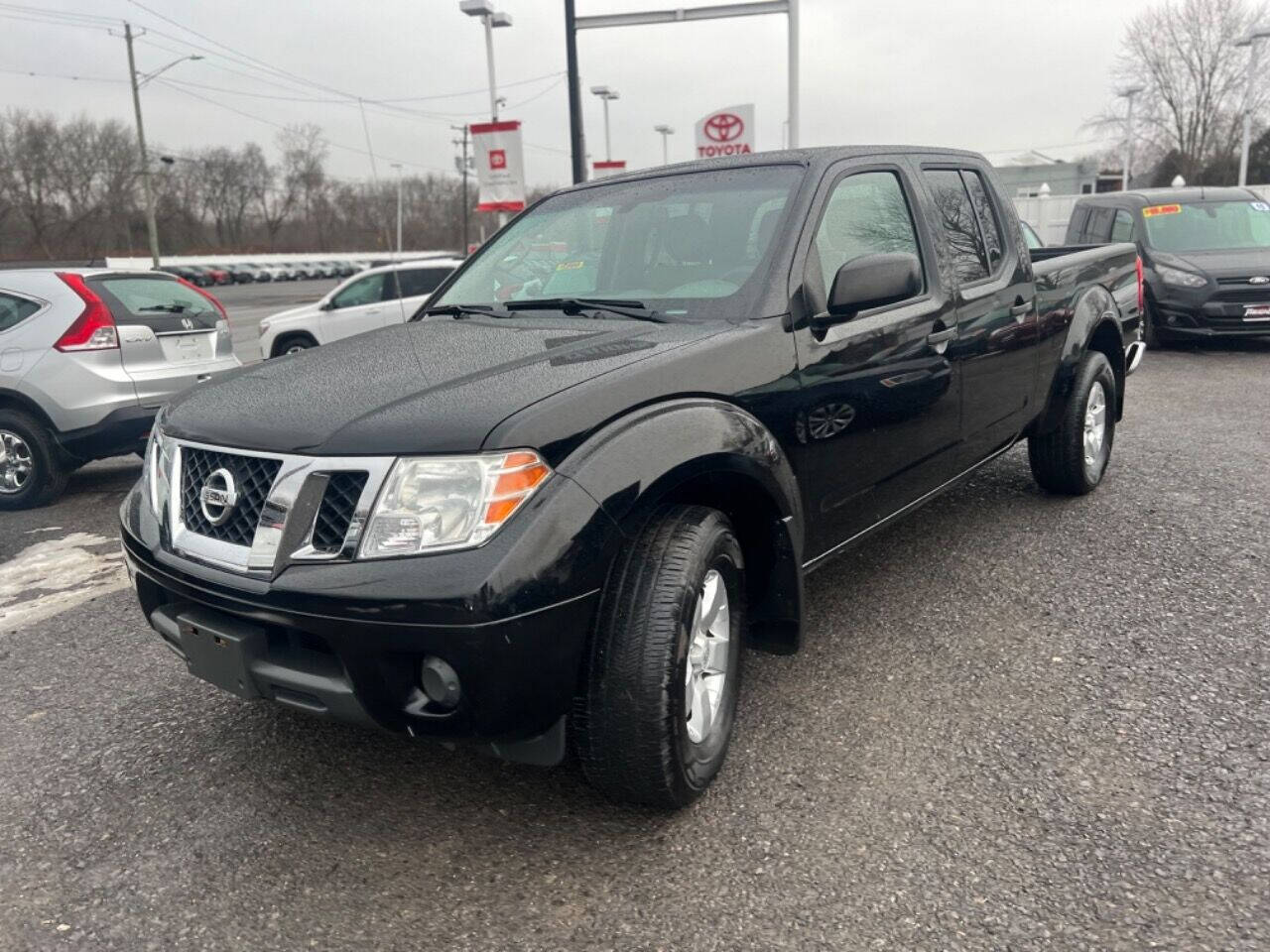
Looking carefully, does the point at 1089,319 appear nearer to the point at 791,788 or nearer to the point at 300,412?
the point at 791,788

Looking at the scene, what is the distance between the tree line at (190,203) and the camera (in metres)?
63.4

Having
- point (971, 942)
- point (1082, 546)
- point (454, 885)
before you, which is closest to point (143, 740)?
point (454, 885)

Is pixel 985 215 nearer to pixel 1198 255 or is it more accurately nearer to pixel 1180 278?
pixel 1180 278

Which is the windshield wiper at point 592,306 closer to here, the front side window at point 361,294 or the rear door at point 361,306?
the rear door at point 361,306

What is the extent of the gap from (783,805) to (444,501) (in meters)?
1.25

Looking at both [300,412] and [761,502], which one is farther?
[761,502]

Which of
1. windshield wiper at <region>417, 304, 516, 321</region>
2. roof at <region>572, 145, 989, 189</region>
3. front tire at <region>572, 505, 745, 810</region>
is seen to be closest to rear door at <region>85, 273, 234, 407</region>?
windshield wiper at <region>417, 304, 516, 321</region>

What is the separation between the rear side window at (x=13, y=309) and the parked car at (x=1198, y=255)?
10755 millimetres

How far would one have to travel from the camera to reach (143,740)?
10.5 ft

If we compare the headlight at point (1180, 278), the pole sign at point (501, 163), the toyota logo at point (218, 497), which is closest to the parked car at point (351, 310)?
the pole sign at point (501, 163)

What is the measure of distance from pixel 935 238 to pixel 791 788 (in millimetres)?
2221

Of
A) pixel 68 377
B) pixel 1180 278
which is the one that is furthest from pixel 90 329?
pixel 1180 278

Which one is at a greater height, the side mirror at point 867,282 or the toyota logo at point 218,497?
the side mirror at point 867,282

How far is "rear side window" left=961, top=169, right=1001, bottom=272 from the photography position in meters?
4.37
